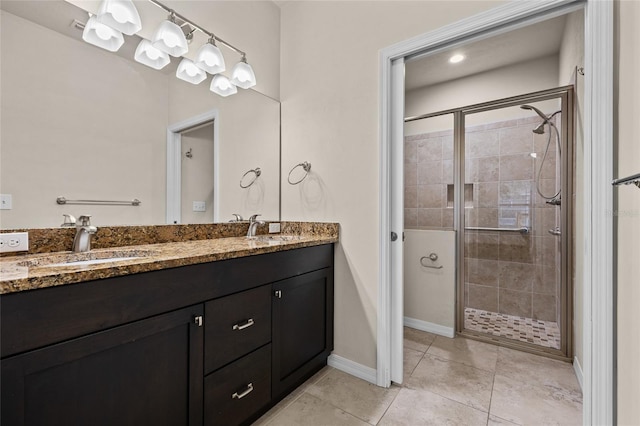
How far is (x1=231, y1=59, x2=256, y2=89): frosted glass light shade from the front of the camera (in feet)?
6.56

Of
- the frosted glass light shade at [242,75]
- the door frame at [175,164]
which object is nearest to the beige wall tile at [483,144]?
the frosted glass light shade at [242,75]

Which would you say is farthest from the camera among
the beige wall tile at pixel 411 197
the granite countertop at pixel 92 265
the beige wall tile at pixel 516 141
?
the beige wall tile at pixel 411 197

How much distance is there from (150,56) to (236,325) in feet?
4.83

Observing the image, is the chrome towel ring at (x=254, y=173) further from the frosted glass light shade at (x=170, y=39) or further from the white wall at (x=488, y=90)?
the white wall at (x=488, y=90)

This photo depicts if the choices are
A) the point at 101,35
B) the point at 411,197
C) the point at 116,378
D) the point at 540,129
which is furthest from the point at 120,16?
the point at 540,129

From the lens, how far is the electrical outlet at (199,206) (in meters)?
1.84

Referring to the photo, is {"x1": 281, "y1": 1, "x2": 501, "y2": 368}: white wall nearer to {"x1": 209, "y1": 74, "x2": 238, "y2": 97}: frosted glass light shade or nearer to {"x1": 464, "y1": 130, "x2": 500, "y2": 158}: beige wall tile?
{"x1": 209, "y1": 74, "x2": 238, "y2": 97}: frosted glass light shade

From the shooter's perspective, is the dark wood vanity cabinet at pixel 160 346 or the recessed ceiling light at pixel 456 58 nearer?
the dark wood vanity cabinet at pixel 160 346

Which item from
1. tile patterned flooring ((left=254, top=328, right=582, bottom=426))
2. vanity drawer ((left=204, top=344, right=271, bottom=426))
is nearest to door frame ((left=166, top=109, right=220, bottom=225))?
vanity drawer ((left=204, top=344, right=271, bottom=426))

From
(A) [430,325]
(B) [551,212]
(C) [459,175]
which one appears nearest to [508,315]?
(A) [430,325]

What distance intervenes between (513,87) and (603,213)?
220 centimetres

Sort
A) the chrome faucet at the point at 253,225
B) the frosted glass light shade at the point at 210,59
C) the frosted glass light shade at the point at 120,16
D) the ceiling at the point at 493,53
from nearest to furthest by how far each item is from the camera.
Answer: the frosted glass light shade at the point at 120,16 < the frosted glass light shade at the point at 210,59 < the chrome faucet at the point at 253,225 < the ceiling at the point at 493,53

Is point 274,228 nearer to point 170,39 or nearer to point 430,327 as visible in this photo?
point 170,39

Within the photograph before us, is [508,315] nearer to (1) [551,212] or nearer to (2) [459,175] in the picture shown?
(1) [551,212]
